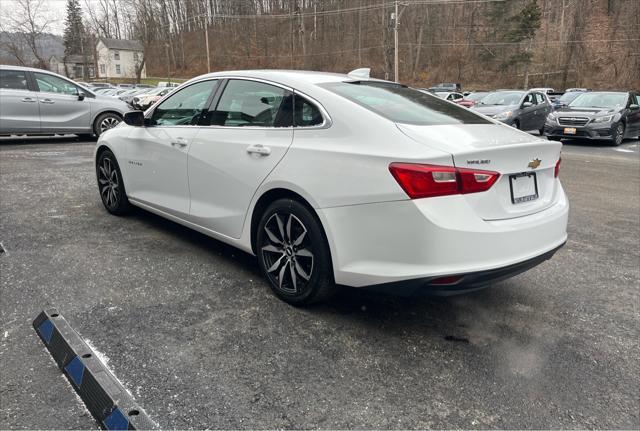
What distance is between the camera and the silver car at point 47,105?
10.6 metres

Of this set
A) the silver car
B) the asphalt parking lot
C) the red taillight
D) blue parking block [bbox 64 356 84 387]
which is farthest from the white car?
the silver car

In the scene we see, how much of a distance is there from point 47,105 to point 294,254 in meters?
10.1

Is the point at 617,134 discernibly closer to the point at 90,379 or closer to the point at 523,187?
the point at 523,187

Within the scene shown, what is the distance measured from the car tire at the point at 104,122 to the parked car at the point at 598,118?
11891 millimetres

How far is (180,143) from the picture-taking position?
410 centimetres

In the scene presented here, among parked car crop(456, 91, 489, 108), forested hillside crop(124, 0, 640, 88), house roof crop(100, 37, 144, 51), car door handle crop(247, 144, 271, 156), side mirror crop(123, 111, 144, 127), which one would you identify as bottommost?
car door handle crop(247, 144, 271, 156)

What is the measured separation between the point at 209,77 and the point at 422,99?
69.3 inches

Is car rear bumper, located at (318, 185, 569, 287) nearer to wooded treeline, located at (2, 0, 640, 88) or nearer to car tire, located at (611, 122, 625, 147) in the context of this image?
car tire, located at (611, 122, 625, 147)

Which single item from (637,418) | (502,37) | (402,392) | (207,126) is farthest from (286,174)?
(502,37)

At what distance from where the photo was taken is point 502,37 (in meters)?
53.7

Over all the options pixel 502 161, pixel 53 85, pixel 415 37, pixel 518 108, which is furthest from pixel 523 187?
pixel 415 37

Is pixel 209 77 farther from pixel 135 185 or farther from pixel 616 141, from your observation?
pixel 616 141

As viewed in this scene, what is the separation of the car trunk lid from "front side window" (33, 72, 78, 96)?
35.0ft

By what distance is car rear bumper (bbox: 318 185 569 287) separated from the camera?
2.58 m
